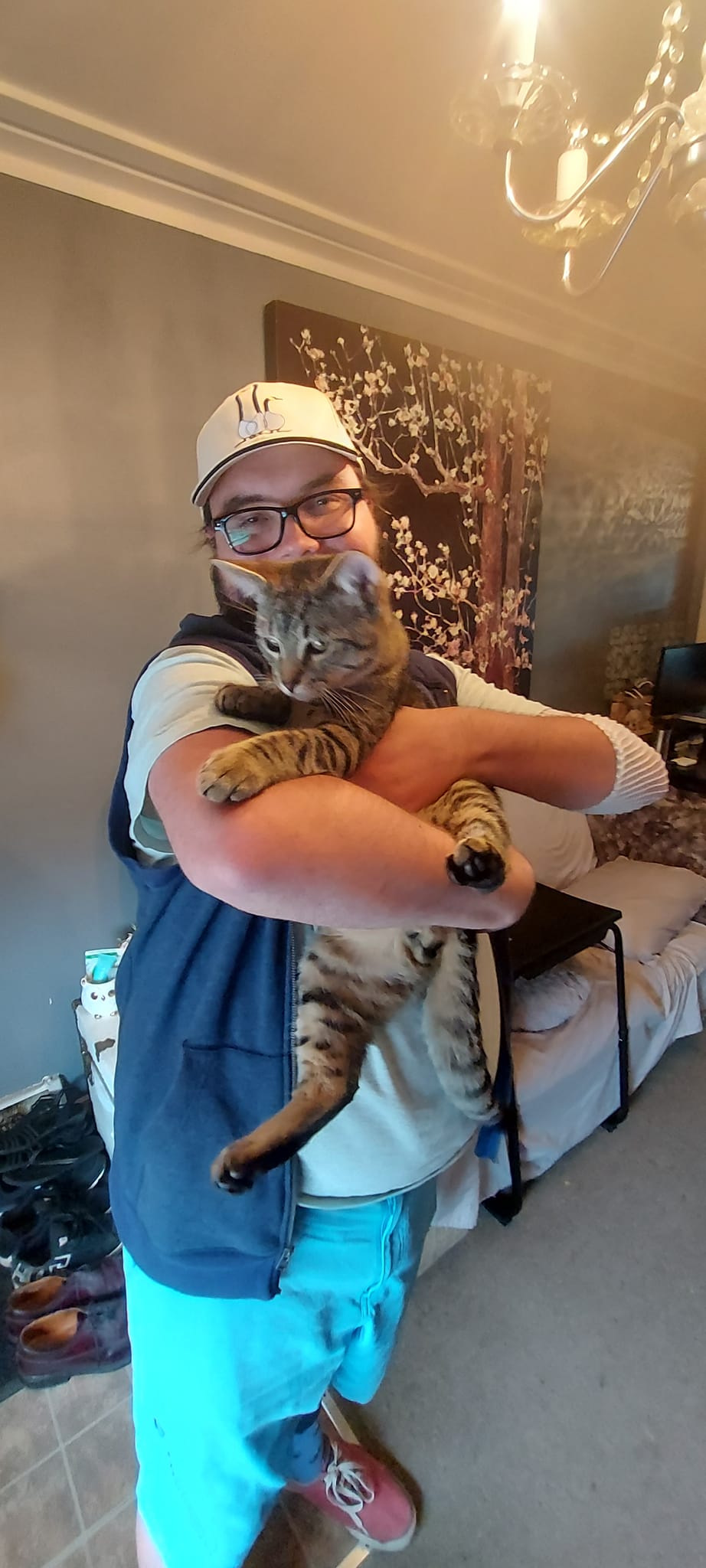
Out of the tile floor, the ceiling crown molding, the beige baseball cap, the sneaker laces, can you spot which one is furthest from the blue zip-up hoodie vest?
the ceiling crown molding

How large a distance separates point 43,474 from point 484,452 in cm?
150

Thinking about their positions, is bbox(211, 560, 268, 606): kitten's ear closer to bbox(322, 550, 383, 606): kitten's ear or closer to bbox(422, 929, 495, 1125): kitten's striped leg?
bbox(322, 550, 383, 606): kitten's ear

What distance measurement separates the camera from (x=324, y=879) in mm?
610

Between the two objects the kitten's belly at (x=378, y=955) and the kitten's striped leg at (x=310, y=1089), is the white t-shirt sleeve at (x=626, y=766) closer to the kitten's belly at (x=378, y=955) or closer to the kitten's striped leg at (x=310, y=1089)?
the kitten's belly at (x=378, y=955)

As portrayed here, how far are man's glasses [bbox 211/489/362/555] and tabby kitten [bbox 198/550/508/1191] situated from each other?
0.08m

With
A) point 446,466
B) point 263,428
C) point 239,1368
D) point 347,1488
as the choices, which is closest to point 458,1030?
point 239,1368

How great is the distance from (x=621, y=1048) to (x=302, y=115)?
238 centimetres

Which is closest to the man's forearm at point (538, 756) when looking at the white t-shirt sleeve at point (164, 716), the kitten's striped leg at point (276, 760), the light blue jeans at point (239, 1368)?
the kitten's striped leg at point (276, 760)

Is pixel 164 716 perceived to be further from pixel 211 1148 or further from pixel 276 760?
pixel 211 1148

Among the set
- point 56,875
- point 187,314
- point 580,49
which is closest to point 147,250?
point 187,314

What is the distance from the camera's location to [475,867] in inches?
26.6

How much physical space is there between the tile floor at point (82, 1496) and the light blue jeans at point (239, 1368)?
1.63ft

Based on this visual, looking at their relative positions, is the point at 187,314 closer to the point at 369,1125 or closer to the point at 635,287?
the point at 635,287

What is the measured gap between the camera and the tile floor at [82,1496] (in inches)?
46.5
